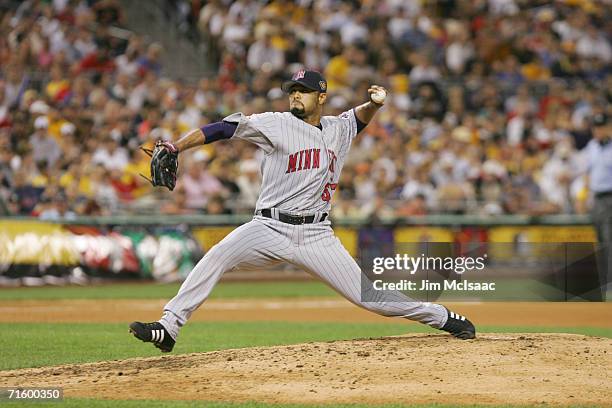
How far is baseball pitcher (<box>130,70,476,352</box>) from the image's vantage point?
7.26 m

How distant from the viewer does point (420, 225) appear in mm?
17062

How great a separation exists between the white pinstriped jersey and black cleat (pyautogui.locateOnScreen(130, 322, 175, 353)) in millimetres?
1150

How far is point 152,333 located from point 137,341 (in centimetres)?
268

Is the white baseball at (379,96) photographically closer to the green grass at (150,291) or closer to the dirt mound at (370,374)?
the dirt mound at (370,374)

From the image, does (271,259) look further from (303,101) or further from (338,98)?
(338,98)

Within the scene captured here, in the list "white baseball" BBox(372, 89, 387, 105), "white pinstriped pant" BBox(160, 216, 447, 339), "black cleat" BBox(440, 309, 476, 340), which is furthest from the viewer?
"black cleat" BBox(440, 309, 476, 340)

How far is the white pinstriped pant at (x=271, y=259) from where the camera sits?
7.24 m

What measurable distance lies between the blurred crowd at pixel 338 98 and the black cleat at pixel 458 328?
8893 mm

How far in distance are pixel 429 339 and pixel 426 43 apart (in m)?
13.1

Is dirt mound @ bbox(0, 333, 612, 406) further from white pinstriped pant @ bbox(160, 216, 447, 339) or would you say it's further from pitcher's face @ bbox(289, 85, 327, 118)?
pitcher's face @ bbox(289, 85, 327, 118)

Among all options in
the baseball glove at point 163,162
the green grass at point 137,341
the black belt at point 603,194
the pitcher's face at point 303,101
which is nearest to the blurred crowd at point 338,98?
the black belt at point 603,194

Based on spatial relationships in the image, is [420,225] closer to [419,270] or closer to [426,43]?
[426,43]

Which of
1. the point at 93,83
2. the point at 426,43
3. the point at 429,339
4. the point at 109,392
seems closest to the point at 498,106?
the point at 426,43

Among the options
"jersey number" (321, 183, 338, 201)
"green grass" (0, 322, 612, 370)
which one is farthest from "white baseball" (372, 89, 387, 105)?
"green grass" (0, 322, 612, 370)
